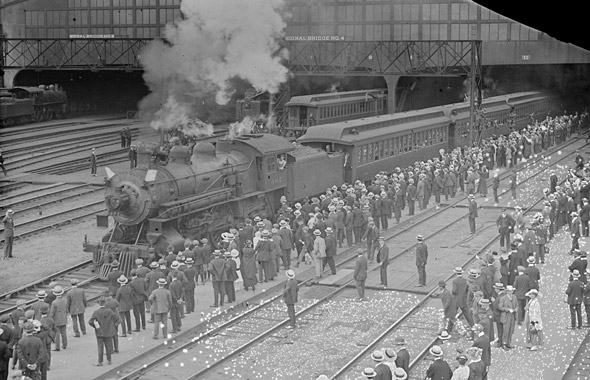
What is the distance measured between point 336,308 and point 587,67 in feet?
156

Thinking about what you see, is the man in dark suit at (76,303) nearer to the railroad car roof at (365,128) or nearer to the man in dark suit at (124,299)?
the man in dark suit at (124,299)

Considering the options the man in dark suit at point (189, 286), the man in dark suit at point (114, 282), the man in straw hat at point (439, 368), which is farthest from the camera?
the man in dark suit at point (189, 286)

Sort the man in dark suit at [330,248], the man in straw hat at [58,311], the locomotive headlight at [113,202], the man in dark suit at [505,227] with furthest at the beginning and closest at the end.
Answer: the man in dark suit at [505,227] < the man in dark suit at [330,248] < the locomotive headlight at [113,202] < the man in straw hat at [58,311]

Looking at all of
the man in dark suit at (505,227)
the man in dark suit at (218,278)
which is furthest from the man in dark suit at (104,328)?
the man in dark suit at (505,227)

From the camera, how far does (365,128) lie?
95.8ft

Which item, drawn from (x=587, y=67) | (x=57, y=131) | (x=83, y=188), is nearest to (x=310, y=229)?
(x=83, y=188)

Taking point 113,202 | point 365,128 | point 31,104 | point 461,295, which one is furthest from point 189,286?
point 31,104

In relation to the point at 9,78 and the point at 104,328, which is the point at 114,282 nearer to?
the point at 104,328

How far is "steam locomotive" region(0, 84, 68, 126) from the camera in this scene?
43.3 metres

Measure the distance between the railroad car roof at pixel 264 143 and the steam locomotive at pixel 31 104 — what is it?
75.0 feet

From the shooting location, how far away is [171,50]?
36875mm

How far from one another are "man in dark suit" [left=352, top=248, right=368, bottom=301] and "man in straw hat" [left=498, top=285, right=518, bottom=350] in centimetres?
333

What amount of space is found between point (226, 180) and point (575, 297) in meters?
8.69

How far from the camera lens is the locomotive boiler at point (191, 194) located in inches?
701
